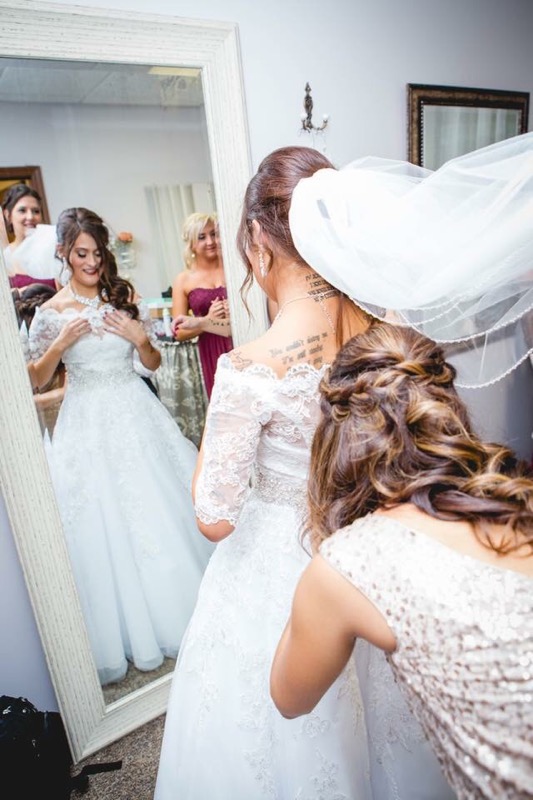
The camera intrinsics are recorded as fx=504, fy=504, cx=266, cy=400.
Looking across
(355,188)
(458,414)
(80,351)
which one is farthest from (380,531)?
(80,351)

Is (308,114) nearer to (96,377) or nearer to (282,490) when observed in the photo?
(96,377)

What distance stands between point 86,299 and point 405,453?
1.07 meters

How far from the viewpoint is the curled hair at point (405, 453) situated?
682mm

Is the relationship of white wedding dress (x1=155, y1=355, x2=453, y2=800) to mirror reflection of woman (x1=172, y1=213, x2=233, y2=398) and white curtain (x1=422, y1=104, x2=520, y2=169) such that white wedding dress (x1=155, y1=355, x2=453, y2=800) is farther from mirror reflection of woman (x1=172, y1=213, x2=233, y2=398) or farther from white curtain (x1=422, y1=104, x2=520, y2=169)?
white curtain (x1=422, y1=104, x2=520, y2=169)

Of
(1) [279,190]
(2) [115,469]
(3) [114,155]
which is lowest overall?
(2) [115,469]

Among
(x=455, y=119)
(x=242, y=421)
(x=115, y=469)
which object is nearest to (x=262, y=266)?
(x=242, y=421)

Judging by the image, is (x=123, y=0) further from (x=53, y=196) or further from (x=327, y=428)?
(x=327, y=428)

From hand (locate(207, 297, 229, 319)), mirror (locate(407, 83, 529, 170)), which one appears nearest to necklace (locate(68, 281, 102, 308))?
hand (locate(207, 297, 229, 319))

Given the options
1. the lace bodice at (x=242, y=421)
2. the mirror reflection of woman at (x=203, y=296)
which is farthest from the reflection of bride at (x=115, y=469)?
the lace bodice at (x=242, y=421)

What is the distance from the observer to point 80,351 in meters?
1.47

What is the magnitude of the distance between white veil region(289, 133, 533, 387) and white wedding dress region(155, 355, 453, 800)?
24 cm

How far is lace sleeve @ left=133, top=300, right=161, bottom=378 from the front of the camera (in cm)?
153

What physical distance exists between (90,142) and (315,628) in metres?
1.30

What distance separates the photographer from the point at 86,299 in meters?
1.45
